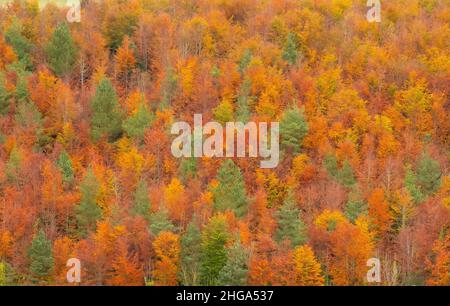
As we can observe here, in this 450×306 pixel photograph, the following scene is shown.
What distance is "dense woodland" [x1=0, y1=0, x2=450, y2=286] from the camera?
5612 cm

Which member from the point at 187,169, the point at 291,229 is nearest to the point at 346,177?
the point at 291,229

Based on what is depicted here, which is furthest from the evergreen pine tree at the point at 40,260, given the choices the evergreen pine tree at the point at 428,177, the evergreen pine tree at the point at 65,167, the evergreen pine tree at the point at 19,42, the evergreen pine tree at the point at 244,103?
the evergreen pine tree at the point at 19,42

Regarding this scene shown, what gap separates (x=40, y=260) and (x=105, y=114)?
25119mm

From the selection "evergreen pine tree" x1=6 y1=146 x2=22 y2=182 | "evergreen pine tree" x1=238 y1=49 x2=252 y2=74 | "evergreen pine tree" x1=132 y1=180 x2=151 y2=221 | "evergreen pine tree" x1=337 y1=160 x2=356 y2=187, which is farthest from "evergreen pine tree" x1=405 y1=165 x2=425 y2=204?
"evergreen pine tree" x1=6 y1=146 x2=22 y2=182

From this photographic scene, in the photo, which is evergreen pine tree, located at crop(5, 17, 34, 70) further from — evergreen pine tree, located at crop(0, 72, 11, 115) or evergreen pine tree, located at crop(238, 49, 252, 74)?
evergreen pine tree, located at crop(238, 49, 252, 74)

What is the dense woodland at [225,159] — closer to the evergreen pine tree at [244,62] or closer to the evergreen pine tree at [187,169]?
the evergreen pine tree at [244,62]

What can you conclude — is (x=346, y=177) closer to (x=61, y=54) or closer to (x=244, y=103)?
(x=244, y=103)

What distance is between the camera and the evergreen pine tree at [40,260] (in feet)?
179

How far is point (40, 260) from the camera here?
179 ft

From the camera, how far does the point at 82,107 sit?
276 ft

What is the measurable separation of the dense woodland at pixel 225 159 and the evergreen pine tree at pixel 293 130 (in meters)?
0.18
